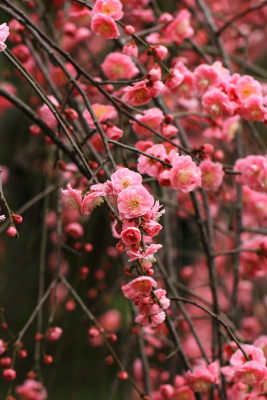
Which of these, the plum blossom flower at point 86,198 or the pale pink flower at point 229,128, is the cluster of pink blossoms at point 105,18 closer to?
the plum blossom flower at point 86,198

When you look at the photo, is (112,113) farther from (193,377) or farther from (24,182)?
(24,182)

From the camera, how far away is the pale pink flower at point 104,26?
0.93 metres

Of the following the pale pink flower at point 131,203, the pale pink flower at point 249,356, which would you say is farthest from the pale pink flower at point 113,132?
the pale pink flower at point 249,356

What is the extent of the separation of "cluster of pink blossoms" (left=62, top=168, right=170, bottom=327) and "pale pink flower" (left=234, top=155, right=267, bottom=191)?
0.37 m

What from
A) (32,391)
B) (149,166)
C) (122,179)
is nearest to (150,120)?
(149,166)

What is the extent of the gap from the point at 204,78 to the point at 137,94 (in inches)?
7.4

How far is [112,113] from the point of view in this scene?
991 mm

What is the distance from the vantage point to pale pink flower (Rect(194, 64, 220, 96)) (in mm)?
1058

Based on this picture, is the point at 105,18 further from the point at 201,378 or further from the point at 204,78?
the point at 201,378

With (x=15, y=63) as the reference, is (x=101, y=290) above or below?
below

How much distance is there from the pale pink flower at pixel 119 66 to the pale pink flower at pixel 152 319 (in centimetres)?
59

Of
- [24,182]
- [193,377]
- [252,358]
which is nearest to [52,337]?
[193,377]

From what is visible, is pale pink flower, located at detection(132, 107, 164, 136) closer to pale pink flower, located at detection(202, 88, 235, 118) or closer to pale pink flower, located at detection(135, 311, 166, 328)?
pale pink flower, located at detection(202, 88, 235, 118)

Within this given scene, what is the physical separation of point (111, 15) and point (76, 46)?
976mm
